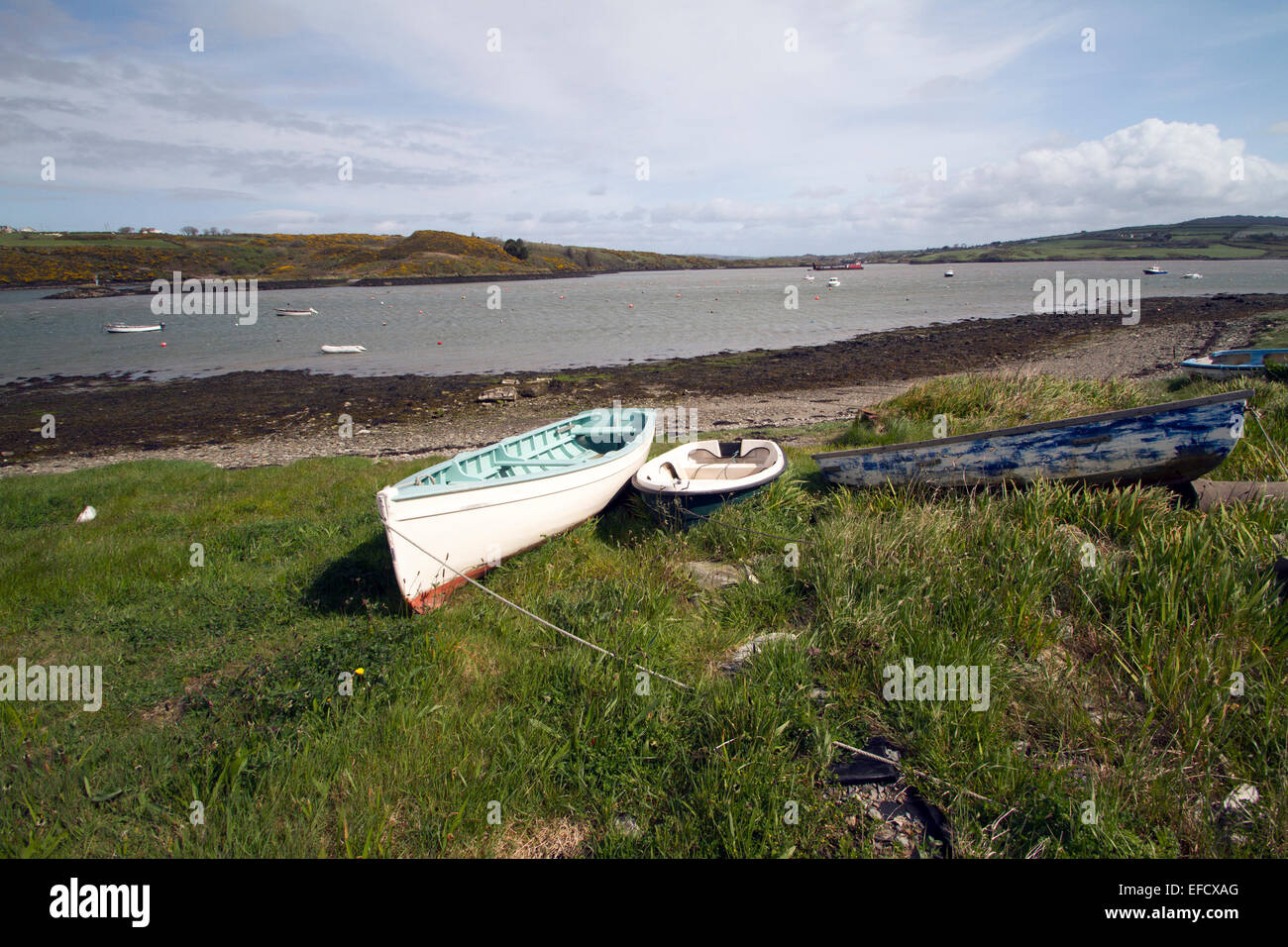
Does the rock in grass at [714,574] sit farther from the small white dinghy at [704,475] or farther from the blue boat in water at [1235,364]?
the blue boat in water at [1235,364]

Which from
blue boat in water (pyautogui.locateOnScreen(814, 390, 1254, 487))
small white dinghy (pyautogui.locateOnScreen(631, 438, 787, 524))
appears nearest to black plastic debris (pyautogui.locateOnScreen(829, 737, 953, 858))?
small white dinghy (pyautogui.locateOnScreen(631, 438, 787, 524))

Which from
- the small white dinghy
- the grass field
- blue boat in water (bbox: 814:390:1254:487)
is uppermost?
blue boat in water (bbox: 814:390:1254:487)

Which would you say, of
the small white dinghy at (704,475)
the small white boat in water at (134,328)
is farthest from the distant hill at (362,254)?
the small white dinghy at (704,475)

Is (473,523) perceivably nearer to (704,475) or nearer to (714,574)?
(714,574)

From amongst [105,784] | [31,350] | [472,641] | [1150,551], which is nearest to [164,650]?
[105,784]

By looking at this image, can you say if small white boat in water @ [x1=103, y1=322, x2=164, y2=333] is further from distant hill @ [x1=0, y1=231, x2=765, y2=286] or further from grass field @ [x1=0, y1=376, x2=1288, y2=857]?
distant hill @ [x1=0, y1=231, x2=765, y2=286]

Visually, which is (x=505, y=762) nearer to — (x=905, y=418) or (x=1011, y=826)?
(x=1011, y=826)

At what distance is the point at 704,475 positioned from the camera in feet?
30.6

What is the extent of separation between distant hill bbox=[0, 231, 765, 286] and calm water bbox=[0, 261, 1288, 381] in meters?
Result: 16.8

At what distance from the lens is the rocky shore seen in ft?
56.7

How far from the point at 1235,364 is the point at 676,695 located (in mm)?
17629

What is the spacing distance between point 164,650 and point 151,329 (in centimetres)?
4673

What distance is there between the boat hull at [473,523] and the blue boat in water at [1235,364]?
44.0 feet

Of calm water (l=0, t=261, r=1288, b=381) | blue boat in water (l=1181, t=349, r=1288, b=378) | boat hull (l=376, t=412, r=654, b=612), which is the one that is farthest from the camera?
calm water (l=0, t=261, r=1288, b=381)
